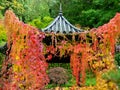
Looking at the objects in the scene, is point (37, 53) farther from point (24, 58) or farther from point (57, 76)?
point (57, 76)

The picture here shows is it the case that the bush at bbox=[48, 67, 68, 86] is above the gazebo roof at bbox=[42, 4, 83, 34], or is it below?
below

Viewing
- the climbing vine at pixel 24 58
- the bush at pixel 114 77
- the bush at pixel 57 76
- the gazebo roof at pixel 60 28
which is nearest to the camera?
the bush at pixel 114 77

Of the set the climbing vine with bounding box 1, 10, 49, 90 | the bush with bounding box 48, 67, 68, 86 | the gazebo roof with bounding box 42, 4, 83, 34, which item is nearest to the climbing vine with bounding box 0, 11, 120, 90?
the climbing vine with bounding box 1, 10, 49, 90

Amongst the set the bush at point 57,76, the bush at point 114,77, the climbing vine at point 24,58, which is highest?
the bush at point 114,77

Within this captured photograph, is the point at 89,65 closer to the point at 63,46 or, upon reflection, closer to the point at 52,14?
the point at 63,46

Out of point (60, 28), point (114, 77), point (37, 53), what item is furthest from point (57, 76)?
point (114, 77)

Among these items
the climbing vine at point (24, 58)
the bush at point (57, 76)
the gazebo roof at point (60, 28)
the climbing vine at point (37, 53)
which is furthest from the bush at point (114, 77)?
the bush at point (57, 76)

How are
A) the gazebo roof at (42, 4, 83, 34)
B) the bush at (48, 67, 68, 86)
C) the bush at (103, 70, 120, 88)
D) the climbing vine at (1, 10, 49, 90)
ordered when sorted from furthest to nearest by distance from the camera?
the bush at (48, 67, 68, 86), the gazebo roof at (42, 4, 83, 34), the climbing vine at (1, 10, 49, 90), the bush at (103, 70, 120, 88)

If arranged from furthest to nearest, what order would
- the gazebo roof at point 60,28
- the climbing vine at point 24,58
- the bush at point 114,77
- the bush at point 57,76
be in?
the bush at point 57,76
the gazebo roof at point 60,28
the climbing vine at point 24,58
the bush at point 114,77

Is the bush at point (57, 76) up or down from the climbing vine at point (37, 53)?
down

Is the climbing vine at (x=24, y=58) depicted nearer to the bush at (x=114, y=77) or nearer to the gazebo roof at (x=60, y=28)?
the gazebo roof at (x=60, y=28)

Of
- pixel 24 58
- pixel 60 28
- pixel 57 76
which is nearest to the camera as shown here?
pixel 24 58

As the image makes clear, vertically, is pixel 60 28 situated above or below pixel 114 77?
below

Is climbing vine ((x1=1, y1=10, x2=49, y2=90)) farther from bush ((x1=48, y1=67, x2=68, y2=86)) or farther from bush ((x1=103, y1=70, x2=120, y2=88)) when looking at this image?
bush ((x1=103, y1=70, x2=120, y2=88))
